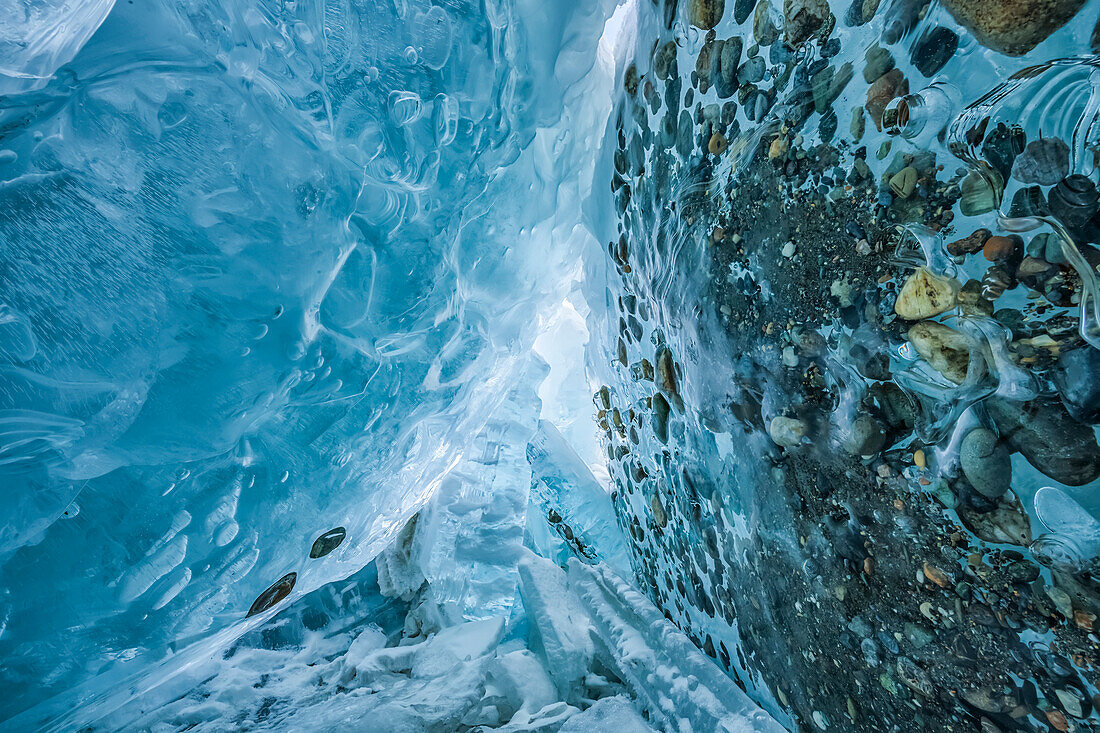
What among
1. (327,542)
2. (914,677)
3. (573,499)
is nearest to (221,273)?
(327,542)

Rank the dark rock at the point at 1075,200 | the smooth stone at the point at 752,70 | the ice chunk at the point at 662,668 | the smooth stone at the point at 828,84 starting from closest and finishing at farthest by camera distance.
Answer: the dark rock at the point at 1075,200 < the smooth stone at the point at 828,84 < the smooth stone at the point at 752,70 < the ice chunk at the point at 662,668

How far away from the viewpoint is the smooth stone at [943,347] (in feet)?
1.85

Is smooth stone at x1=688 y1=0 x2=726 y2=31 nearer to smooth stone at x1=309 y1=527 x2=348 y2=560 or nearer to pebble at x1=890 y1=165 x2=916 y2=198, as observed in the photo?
pebble at x1=890 y1=165 x2=916 y2=198

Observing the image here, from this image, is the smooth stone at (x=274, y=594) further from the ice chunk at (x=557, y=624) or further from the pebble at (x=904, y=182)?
the pebble at (x=904, y=182)

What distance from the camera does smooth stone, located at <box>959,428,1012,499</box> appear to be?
547mm

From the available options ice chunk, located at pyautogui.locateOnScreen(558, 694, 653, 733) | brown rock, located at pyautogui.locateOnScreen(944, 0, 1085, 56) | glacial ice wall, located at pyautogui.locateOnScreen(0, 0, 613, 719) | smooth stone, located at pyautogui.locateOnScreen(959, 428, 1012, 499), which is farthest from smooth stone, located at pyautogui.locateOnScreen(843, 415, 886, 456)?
glacial ice wall, located at pyautogui.locateOnScreen(0, 0, 613, 719)

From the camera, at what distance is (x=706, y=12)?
93 centimetres

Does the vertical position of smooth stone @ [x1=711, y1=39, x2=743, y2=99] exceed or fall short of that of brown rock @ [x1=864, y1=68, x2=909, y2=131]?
it exceeds it

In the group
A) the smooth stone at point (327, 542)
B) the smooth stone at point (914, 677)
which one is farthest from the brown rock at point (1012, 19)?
the smooth stone at point (327, 542)

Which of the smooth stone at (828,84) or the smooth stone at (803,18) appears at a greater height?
the smooth stone at (803,18)

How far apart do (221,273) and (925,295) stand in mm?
1230

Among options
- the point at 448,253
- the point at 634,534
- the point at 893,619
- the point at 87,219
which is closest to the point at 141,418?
the point at 87,219

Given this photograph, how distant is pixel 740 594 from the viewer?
44.6 inches

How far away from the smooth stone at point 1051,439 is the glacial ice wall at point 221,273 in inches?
48.2
